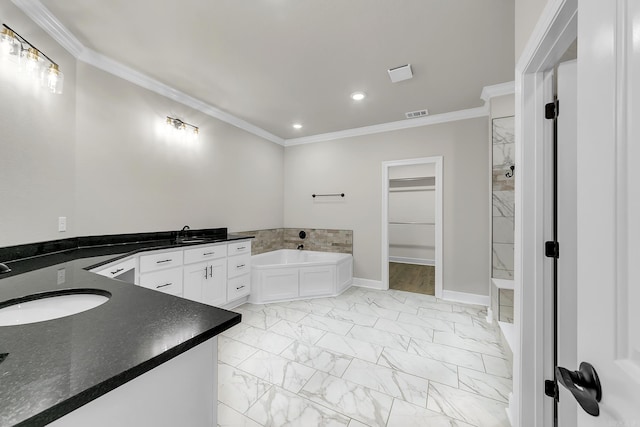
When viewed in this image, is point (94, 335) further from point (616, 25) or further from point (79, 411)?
point (616, 25)

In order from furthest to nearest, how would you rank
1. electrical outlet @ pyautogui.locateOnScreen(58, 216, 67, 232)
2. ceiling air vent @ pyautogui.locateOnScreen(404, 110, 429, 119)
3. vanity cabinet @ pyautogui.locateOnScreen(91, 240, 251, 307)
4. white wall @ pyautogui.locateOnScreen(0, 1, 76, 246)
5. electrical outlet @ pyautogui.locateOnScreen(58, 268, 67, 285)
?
ceiling air vent @ pyautogui.locateOnScreen(404, 110, 429, 119) → vanity cabinet @ pyautogui.locateOnScreen(91, 240, 251, 307) → electrical outlet @ pyautogui.locateOnScreen(58, 216, 67, 232) → white wall @ pyautogui.locateOnScreen(0, 1, 76, 246) → electrical outlet @ pyautogui.locateOnScreen(58, 268, 67, 285)

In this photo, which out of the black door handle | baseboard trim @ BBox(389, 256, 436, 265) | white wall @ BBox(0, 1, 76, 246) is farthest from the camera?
baseboard trim @ BBox(389, 256, 436, 265)

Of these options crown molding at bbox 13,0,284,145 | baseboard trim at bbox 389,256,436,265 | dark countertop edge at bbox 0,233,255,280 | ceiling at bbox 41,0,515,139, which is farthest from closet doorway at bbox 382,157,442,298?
dark countertop edge at bbox 0,233,255,280

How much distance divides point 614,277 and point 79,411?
1.10m

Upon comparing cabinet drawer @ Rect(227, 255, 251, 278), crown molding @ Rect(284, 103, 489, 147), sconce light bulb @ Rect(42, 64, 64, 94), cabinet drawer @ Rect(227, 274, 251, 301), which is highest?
crown molding @ Rect(284, 103, 489, 147)

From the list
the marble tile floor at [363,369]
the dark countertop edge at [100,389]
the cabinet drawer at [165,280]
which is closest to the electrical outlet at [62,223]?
the cabinet drawer at [165,280]

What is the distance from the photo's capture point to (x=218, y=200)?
362 centimetres

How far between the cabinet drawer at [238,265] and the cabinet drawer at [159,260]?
2.23 ft

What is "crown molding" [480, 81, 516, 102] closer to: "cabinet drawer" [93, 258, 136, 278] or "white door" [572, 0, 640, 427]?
"white door" [572, 0, 640, 427]

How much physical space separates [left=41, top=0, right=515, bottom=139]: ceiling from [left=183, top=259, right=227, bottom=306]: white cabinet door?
2.09 metres

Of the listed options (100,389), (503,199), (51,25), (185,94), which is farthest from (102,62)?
(503,199)

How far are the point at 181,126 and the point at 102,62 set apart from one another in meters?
0.87

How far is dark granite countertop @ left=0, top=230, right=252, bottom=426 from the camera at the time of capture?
1.46 ft

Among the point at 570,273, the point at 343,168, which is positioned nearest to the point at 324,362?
the point at 570,273
